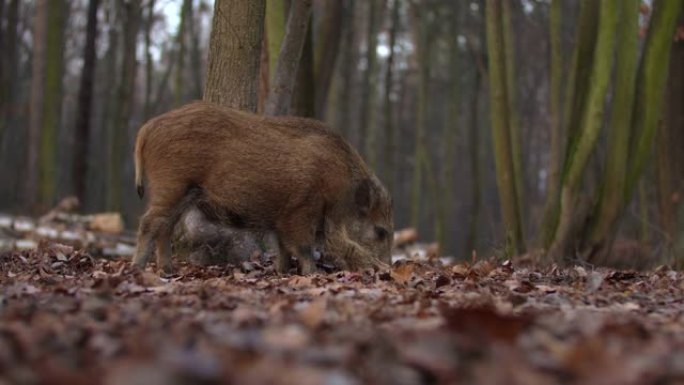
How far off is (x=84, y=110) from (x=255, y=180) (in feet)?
46.0

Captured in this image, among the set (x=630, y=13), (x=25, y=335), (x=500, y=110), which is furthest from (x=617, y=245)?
(x=25, y=335)

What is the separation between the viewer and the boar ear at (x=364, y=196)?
7.83m

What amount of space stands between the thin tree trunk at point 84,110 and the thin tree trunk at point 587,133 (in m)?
12.8

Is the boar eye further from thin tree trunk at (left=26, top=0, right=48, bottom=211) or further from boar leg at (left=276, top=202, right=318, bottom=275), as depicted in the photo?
thin tree trunk at (left=26, top=0, right=48, bottom=211)

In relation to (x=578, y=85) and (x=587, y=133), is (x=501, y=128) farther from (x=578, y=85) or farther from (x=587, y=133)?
(x=587, y=133)

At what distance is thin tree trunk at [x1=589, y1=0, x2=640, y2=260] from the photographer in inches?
412

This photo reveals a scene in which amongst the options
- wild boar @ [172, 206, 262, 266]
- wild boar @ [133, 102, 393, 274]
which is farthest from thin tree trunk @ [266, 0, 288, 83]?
wild boar @ [133, 102, 393, 274]

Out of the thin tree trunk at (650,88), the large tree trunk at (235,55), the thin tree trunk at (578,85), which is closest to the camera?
the large tree trunk at (235,55)

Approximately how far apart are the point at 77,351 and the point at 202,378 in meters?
0.77

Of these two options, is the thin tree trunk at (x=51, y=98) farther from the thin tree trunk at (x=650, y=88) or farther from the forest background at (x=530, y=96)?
the thin tree trunk at (x=650, y=88)

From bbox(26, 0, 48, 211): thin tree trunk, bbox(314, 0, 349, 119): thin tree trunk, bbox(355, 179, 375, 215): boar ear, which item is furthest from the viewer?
bbox(26, 0, 48, 211): thin tree trunk

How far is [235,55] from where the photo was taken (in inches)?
339

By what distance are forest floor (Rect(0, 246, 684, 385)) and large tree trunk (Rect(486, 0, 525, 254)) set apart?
636 cm

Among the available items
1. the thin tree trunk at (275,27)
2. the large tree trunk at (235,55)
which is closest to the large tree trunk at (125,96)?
the thin tree trunk at (275,27)
